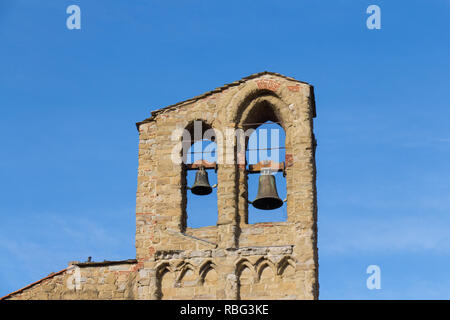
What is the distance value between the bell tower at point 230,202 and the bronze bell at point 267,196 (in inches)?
0.9

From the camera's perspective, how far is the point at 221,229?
2909 centimetres

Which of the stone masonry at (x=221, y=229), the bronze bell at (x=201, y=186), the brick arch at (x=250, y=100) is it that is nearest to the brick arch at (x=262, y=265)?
the stone masonry at (x=221, y=229)

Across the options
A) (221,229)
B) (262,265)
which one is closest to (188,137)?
(221,229)

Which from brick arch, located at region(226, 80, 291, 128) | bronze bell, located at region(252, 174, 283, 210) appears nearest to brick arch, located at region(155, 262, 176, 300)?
bronze bell, located at region(252, 174, 283, 210)

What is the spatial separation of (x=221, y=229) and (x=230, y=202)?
0.68 meters

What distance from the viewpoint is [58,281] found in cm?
2922

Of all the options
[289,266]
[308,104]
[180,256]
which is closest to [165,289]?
[180,256]

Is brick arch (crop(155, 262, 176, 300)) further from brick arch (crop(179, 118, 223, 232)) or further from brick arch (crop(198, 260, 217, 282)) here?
brick arch (crop(179, 118, 223, 232))

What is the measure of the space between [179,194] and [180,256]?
5.03 ft

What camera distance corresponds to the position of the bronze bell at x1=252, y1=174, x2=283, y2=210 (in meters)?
29.5

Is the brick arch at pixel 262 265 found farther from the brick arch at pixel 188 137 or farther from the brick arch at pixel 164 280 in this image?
the brick arch at pixel 188 137

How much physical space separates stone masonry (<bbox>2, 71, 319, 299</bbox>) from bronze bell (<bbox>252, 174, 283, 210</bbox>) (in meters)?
0.31

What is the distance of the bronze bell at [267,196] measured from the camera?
29.5 meters
